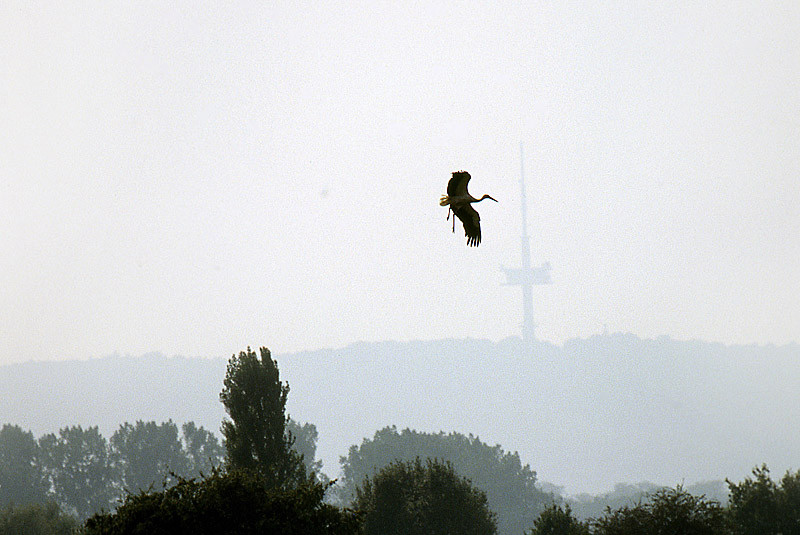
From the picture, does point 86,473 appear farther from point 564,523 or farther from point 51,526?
point 564,523

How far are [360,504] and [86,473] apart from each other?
76.9 metres

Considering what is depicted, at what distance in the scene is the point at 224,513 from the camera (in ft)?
91.1

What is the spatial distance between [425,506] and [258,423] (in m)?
13.5

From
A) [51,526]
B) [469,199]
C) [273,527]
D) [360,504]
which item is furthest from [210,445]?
[469,199]

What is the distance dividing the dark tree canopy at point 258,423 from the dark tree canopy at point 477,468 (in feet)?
248

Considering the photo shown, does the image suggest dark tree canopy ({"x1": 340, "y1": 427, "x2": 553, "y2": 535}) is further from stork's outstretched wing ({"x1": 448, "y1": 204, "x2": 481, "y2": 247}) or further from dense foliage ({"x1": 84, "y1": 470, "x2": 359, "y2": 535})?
stork's outstretched wing ({"x1": 448, "y1": 204, "x2": 481, "y2": 247})

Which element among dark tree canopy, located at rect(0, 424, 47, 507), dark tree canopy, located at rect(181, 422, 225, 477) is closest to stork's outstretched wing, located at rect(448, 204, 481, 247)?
dark tree canopy, located at rect(181, 422, 225, 477)

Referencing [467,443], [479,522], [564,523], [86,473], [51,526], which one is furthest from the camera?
[467,443]

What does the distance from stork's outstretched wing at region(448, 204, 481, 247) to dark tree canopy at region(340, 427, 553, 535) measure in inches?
4087

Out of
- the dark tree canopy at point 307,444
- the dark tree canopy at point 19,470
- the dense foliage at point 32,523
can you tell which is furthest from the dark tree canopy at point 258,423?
the dark tree canopy at point 307,444

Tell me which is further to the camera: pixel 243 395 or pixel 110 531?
pixel 243 395

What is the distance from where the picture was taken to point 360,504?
50.8m

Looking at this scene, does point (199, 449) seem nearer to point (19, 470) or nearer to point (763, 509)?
point (19, 470)

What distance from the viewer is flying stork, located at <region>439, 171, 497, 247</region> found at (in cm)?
1719
